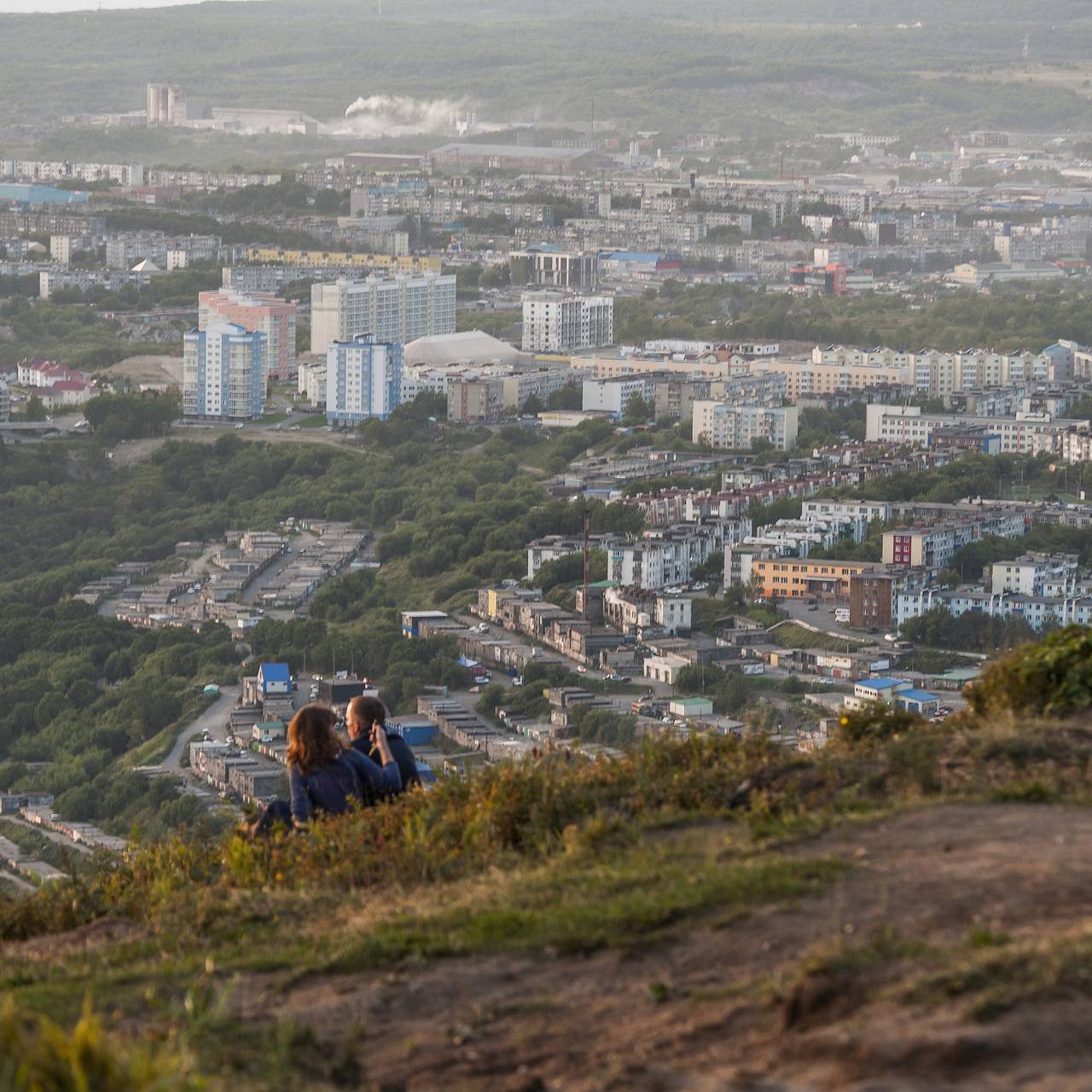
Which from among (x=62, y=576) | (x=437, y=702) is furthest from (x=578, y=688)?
(x=62, y=576)

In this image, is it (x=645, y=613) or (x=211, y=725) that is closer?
(x=211, y=725)

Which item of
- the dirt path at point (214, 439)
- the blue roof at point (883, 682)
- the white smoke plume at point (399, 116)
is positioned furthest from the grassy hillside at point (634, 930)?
the white smoke plume at point (399, 116)

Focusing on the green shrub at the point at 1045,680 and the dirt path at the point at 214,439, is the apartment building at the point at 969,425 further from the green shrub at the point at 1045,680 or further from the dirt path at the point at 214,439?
the green shrub at the point at 1045,680

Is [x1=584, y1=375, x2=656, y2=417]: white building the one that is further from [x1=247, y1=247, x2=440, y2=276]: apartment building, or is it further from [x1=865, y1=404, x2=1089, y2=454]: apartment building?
[x1=247, y1=247, x2=440, y2=276]: apartment building

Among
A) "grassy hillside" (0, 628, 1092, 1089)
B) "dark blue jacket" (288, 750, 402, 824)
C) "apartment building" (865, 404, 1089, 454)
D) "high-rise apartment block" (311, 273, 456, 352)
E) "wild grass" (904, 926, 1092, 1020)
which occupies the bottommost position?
"apartment building" (865, 404, 1089, 454)

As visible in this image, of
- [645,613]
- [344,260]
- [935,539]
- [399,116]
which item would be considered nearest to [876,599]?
[645,613]

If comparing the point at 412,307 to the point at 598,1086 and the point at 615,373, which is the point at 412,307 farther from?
the point at 598,1086

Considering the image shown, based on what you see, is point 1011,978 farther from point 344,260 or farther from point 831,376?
point 344,260

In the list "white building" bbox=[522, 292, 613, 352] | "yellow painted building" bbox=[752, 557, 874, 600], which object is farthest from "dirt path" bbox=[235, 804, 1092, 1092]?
"white building" bbox=[522, 292, 613, 352]
